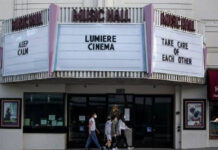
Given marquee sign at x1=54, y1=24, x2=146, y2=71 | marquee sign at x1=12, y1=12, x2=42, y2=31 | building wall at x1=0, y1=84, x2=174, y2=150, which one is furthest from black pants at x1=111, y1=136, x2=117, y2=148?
marquee sign at x1=12, y1=12, x2=42, y2=31

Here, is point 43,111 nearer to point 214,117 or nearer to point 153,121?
point 153,121

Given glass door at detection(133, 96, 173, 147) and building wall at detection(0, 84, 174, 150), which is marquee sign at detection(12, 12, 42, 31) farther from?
glass door at detection(133, 96, 173, 147)

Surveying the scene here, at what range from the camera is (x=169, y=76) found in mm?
18578

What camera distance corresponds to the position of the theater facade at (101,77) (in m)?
17.8

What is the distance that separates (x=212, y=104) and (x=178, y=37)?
4.66 m

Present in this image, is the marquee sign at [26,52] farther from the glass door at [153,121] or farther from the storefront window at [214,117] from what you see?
the storefront window at [214,117]

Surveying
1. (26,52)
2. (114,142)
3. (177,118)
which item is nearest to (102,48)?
(26,52)

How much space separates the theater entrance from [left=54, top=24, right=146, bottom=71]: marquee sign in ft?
15.7

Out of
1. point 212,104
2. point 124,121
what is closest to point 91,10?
point 124,121

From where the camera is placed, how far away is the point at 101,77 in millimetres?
17781

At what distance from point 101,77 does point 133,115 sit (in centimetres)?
509

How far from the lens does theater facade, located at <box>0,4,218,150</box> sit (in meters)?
17.8

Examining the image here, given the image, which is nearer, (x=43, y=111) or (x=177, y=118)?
(x=177, y=118)

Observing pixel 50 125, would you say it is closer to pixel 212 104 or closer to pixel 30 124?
pixel 30 124
